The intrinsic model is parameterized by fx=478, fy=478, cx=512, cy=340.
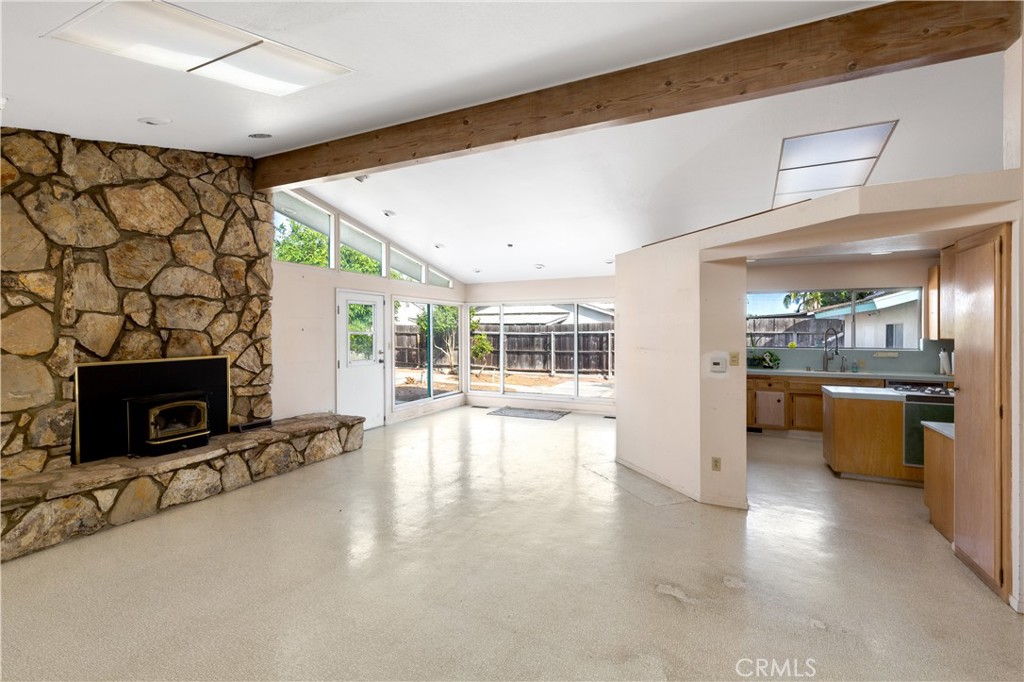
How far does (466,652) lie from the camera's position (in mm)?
2131

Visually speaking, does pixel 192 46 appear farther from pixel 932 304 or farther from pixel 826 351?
pixel 826 351

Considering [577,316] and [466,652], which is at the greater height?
[577,316]

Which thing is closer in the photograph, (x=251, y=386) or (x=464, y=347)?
(x=251, y=386)

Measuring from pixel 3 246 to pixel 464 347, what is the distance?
6633 millimetres

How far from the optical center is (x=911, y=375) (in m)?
5.93

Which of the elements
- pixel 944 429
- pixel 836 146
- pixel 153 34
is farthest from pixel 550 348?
pixel 153 34

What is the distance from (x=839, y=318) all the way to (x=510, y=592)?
251 inches

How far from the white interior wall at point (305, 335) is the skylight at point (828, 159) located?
5232mm

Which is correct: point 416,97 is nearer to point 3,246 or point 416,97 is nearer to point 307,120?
point 307,120

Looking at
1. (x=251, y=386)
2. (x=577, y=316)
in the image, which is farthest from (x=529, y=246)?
(x=251, y=386)

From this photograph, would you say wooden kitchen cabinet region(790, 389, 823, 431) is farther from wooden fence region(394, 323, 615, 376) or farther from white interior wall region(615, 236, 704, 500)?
wooden fence region(394, 323, 615, 376)

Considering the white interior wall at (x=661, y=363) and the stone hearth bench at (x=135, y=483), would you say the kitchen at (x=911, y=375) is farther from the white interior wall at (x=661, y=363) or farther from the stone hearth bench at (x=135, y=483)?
the stone hearth bench at (x=135, y=483)

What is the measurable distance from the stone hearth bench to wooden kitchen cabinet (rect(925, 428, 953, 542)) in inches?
214

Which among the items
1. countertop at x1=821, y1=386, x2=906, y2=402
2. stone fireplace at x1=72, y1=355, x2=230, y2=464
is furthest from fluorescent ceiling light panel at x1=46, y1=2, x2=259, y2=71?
countertop at x1=821, y1=386, x2=906, y2=402
